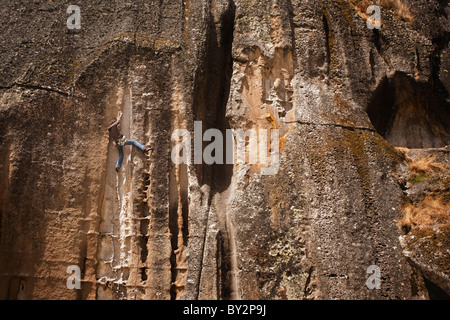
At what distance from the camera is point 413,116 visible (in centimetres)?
902

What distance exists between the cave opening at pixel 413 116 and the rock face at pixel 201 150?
0.07 meters

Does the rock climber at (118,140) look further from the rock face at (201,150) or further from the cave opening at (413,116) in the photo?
the cave opening at (413,116)

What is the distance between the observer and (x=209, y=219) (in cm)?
750

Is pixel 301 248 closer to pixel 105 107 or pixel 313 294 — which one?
pixel 313 294

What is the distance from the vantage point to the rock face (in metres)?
7.00

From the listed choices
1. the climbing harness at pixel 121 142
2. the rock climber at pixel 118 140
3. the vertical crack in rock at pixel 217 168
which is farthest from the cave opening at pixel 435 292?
the climbing harness at pixel 121 142

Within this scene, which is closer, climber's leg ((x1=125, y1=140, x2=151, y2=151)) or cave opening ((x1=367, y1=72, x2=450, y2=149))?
climber's leg ((x1=125, y1=140, x2=151, y2=151))

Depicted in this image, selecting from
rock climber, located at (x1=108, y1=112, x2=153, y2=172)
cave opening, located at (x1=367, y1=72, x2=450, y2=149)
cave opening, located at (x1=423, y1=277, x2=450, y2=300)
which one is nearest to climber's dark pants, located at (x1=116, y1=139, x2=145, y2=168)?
rock climber, located at (x1=108, y1=112, x2=153, y2=172)

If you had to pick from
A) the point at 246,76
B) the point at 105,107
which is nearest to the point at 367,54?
the point at 246,76

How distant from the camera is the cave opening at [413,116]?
8.76m

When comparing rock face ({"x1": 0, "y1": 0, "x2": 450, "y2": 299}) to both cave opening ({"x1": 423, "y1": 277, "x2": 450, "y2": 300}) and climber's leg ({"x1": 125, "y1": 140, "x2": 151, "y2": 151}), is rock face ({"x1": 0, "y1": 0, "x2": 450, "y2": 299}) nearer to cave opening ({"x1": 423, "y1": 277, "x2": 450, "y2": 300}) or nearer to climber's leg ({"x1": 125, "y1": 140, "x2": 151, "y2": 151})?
climber's leg ({"x1": 125, "y1": 140, "x2": 151, "y2": 151})

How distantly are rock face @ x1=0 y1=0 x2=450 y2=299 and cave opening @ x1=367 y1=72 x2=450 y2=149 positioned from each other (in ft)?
0.24

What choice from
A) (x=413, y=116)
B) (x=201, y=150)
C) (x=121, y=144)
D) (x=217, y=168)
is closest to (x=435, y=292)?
(x=413, y=116)

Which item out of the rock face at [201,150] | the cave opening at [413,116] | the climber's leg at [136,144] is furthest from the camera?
the cave opening at [413,116]
